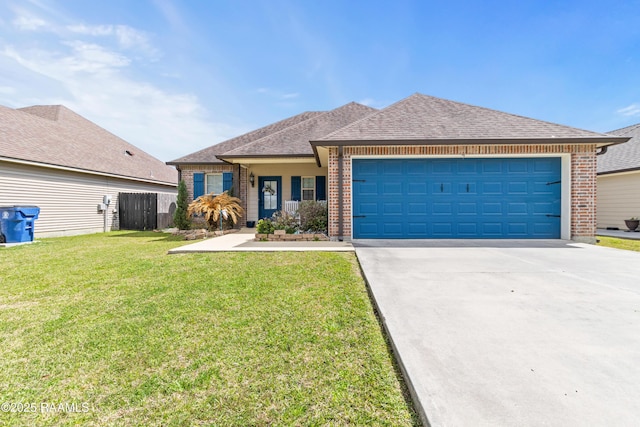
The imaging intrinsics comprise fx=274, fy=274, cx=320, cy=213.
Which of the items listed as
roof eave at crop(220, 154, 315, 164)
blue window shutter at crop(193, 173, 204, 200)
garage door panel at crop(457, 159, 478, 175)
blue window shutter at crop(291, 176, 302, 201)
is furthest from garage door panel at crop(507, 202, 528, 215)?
blue window shutter at crop(193, 173, 204, 200)

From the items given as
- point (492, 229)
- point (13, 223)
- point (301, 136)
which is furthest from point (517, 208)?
point (13, 223)

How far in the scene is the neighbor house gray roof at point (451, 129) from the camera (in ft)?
24.5

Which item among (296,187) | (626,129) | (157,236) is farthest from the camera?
(626,129)

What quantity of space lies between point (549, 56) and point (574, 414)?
15448mm

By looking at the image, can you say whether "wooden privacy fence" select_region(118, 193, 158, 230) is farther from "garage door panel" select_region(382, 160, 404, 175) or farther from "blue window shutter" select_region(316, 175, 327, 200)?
"garage door panel" select_region(382, 160, 404, 175)

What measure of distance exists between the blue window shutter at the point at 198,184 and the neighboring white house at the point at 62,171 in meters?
3.97

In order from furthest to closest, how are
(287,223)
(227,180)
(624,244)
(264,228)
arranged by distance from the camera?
(227,180) < (287,223) < (264,228) < (624,244)

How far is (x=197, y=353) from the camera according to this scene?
2262mm

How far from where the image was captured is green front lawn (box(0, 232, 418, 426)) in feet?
5.44

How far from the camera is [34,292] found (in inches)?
150

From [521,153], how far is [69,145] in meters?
17.8

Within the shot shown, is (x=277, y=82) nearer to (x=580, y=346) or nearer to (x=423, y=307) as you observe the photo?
(x=423, y=307)

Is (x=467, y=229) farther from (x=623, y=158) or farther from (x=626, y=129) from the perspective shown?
(x=626, y=129)

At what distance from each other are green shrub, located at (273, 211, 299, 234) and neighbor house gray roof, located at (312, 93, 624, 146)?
8.71ft
